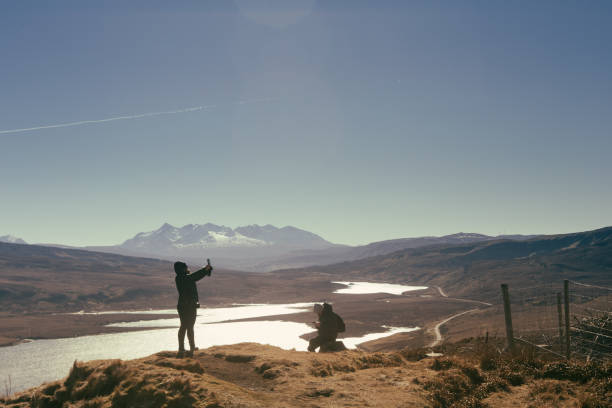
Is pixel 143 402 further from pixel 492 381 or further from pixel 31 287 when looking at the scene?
pixel 31 287

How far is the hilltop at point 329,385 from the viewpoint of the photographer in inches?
332

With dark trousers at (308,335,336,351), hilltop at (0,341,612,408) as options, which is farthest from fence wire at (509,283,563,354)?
dark trousers at (308,335,336,351)

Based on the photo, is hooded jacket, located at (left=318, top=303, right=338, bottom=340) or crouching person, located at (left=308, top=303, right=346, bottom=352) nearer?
crouching person, located at (left=308, top=303, right=346, bottom=352)

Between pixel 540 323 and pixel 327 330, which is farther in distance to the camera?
pixel 540 323

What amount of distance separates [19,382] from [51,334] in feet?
170

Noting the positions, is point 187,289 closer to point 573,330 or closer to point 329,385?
point 329,385

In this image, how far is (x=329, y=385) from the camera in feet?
33.4

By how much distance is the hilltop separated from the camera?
8438 mm

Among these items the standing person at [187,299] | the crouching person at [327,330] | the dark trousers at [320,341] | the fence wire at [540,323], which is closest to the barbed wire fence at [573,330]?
the fence wire at [540,323]

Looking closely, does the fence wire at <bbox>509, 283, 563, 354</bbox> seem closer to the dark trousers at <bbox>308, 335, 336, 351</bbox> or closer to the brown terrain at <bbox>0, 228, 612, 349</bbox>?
the dark trousers at <bbox>308, 335, 336, 351</bbox>

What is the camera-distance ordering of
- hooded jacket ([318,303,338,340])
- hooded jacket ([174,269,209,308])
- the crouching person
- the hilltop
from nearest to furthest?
1. the hilltop
2. hooded jacket ([174,269,209,308])
3. the crouching person
4. hooded jacket ([318,303,338,340])

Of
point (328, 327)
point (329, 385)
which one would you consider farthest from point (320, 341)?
point (329, 385)

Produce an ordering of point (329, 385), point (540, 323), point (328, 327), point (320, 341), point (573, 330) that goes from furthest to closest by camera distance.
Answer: point (540, 323) → point (573, 330) → point (328, 327) → point (320, 341) → point (329, 385)

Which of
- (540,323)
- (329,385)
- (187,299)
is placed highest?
(187,299)
